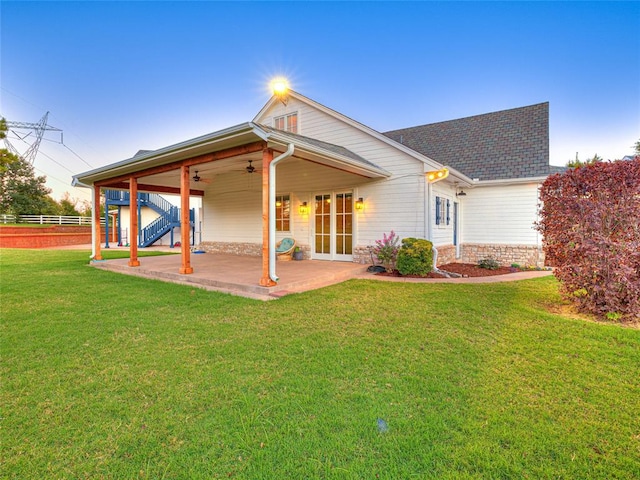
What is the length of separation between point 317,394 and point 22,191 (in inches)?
1355

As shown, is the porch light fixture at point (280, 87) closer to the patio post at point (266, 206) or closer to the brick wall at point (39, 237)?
the patio post at point (266, 206)

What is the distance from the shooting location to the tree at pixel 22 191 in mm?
24562

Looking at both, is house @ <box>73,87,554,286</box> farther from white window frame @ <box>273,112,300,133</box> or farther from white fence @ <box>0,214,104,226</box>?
white fence @ <box>0,214,104,226</box>

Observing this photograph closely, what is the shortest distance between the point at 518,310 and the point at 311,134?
8073 millimetres

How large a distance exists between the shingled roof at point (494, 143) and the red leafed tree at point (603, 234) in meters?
5.17

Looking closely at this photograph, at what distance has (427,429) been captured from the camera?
1889 mm

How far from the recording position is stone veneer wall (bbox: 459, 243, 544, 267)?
8945 millimetres

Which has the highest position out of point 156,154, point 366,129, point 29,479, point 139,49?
point 139,49

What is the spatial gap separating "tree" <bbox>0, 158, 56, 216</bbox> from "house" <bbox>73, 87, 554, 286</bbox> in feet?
75.8

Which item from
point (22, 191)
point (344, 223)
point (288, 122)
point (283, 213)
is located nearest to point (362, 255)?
point (344, 223)

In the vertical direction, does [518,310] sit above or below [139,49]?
below

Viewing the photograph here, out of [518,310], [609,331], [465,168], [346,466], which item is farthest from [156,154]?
[465,168]

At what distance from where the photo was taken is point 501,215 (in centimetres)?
930

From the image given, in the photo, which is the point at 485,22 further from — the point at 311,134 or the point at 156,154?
the point at 156,154
